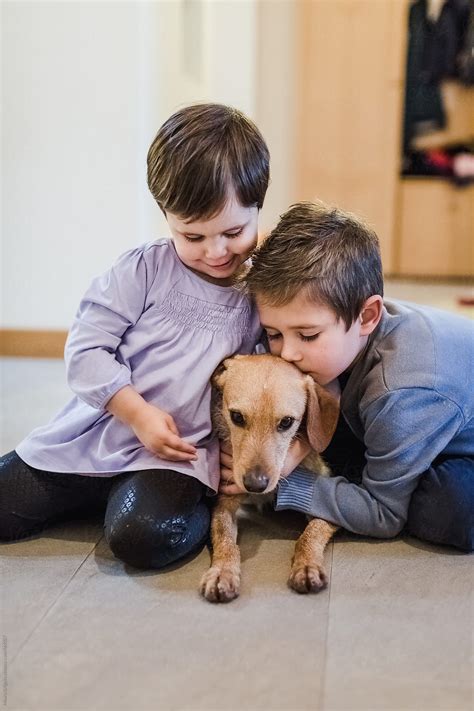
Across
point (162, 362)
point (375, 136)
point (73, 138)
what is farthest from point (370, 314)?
point (375, 136)

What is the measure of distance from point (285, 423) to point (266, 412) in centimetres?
6

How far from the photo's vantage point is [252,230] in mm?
1682

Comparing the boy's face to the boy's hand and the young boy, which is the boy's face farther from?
the boy's hand

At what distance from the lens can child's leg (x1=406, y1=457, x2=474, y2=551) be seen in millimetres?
1622

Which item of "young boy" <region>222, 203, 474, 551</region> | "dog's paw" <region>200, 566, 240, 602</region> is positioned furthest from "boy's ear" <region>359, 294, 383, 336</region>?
"dog's paw" <region>200, 566, 240, 602</region>

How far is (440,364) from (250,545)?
0.58m

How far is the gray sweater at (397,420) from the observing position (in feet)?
5.32

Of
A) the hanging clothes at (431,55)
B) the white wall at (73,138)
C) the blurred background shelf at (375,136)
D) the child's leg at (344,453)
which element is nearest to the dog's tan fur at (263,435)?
the child's leg at (344,453)

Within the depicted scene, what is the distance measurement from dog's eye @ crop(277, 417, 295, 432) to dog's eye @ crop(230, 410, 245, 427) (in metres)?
0.08

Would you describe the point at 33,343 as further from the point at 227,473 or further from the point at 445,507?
the point at 445,507

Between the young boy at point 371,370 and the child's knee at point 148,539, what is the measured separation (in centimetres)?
18

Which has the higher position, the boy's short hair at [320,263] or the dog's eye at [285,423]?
the boy's short hair at [320,263]

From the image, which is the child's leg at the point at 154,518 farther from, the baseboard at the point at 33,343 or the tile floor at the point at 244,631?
the baseboard at the point at 33,343

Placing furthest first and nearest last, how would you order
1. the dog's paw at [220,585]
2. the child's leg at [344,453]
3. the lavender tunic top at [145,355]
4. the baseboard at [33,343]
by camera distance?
the baseboard at [33,343], the child's leg at [344,453], the lavender tunic top at [145,355], the dog's paw at [220,585]
